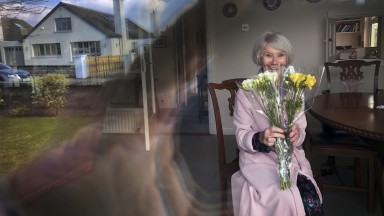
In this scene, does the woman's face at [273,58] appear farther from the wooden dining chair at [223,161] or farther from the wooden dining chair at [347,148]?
the wooden dining chair at [347,148]

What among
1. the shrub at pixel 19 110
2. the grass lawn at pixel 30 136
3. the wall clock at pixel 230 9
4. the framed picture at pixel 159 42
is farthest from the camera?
the framed picture at pixel 159 42

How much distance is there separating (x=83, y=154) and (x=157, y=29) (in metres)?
2.52

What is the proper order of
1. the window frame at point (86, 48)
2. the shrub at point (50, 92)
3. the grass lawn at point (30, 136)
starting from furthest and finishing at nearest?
1. the window frame at point (86, 48)
2. the shrub at point (50, 92)
3. the grass lawn at point (30, 136)

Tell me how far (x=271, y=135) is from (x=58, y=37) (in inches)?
96.3

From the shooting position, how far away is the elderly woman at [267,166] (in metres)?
1.28

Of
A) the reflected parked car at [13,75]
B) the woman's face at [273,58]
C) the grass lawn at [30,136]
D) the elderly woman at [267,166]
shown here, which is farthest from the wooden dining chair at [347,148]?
the reflected parked car at [13,75]

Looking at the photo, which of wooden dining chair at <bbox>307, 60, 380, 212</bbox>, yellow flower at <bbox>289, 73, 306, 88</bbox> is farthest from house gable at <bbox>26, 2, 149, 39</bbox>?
yellow flower at <bbox>289, 73, 306, 88</bbox>

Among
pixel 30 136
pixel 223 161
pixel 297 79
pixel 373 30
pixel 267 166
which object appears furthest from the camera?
pixel 373 30

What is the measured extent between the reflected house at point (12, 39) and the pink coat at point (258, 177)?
2.23 meters

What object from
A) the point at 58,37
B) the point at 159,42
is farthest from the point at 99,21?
the point at 159,42

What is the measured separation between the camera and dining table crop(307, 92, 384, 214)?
1.64 meters

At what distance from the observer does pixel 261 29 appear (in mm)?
3639

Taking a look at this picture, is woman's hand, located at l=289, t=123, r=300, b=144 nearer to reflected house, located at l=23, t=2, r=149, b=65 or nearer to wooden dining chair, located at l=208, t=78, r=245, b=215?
wooden dining chair, located at l=208, t=78, r=245, b=215

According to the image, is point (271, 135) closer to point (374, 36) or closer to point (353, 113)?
point (353, 113)
